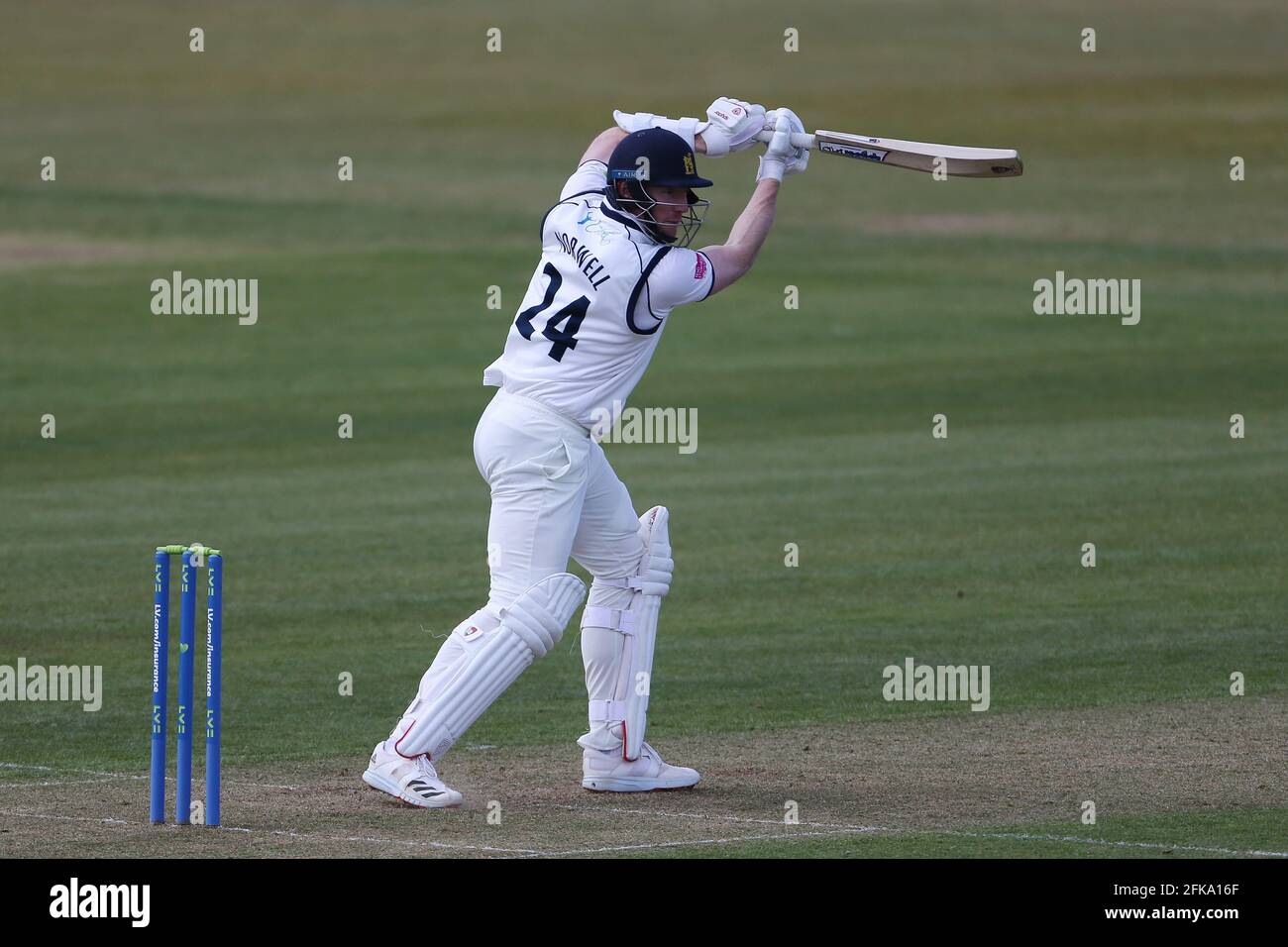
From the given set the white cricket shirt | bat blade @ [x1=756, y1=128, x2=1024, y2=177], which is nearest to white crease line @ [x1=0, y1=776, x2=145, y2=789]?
the white cricket shirt

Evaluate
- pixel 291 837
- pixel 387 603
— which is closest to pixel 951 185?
pixel 387 603

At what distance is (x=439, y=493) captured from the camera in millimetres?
17891

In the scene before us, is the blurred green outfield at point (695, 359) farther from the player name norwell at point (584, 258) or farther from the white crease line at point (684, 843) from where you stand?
the player name norwell at point (584, 258)

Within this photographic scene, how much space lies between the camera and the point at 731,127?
8.51m

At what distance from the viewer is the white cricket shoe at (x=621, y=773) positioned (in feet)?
27.2

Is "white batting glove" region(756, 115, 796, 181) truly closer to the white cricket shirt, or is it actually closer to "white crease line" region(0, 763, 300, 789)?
the white cricket shirt

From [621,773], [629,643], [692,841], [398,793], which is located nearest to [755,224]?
[629,643]

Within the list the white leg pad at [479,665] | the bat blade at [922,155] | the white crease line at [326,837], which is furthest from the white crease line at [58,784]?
the bat blade at [922,155]

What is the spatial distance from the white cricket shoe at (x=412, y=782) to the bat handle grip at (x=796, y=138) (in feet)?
9.27

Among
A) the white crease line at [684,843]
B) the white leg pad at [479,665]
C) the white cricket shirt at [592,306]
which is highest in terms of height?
the white cricket shirt at [592,306]

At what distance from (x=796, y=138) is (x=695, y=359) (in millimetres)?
18782

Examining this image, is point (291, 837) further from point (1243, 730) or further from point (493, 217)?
point (493, 217)

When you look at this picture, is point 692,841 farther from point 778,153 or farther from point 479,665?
point 778,153

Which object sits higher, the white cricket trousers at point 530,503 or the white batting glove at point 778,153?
the white batting glove at point 778,153
